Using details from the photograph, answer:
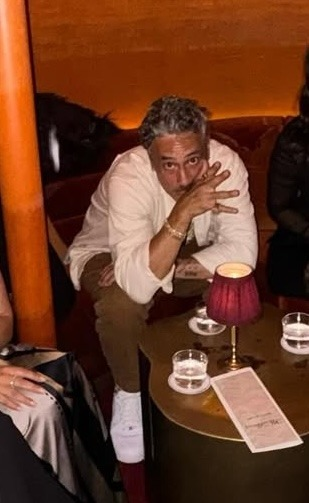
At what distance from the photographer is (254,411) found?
2.13m

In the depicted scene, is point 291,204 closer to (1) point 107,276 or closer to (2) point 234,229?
(2) point 234,229

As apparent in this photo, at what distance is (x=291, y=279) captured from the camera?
291 centimetres

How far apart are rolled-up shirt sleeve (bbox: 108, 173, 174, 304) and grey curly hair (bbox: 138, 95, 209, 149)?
141 millimetres

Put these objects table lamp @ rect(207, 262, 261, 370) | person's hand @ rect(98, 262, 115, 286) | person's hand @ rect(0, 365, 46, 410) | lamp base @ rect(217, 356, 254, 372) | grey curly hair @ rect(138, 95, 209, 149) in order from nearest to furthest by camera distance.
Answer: person's hand @ rect(0, 365, 46, 410), table lamp @ rect(207, 262, 261, 370), lamp base @ rect(217, 356, 254, 372), grey curly hair @ rect(138, 95, 209, 149), person's hand @ rect(98, 262, 115, 286)

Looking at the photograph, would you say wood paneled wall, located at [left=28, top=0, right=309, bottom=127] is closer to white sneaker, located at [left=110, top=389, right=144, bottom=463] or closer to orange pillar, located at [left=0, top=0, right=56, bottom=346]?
orange pillar, located at [left=0, top=0, right=56, bottom=346]

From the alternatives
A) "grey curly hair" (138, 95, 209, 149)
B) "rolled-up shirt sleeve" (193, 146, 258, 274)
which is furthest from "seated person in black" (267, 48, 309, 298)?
"grey curly hair" (138, 95, 209, 149)

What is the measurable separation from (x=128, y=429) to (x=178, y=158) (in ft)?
2.56

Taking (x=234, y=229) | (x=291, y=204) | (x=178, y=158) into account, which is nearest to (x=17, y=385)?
(x=178, y=158)

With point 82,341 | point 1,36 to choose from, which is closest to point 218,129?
point 82,341

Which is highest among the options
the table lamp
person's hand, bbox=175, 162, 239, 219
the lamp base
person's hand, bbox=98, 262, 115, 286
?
person's hand, bbox=175, 162, 239, 219

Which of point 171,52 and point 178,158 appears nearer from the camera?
point 178,158

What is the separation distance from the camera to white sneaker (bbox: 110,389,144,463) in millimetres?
2631

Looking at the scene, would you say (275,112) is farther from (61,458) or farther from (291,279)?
(61,458)

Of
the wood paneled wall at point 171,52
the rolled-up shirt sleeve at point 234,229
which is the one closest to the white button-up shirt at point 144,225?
the rolled-up shirt sleeve at point 234,229
